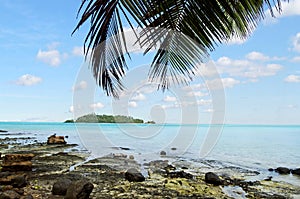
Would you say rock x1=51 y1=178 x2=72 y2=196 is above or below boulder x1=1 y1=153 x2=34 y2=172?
below

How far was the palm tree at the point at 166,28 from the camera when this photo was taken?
7.27 feet

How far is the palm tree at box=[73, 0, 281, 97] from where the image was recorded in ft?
7.27

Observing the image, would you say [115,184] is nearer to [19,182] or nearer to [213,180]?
Answer: [19,182]

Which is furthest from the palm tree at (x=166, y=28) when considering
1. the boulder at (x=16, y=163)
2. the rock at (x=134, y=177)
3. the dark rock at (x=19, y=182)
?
the boulder at (x=16, y=163)

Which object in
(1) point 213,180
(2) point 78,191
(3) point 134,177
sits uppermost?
(2) point 78,191

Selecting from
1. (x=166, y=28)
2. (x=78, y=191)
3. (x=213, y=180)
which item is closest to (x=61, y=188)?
(x=78, y=191)

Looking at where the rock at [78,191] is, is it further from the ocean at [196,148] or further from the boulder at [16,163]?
the boulder at [16,163]

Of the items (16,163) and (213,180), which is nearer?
(213,180)

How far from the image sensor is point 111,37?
2.66 meters

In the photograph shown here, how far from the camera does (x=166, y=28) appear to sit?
8.51 feet

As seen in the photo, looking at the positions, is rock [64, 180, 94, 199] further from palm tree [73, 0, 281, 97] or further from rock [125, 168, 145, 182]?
palm tree [73, 0, 281, 97]

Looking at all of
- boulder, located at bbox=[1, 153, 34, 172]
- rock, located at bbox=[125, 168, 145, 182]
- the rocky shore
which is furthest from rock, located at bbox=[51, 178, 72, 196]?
boulder, located at bbox=[1, 153, 34, 172]

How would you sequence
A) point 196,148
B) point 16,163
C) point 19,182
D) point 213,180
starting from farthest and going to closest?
point 196,148, point 16,163, point 213,180, point 19,182

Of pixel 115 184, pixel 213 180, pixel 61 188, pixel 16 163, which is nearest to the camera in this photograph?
pixel 61 188
